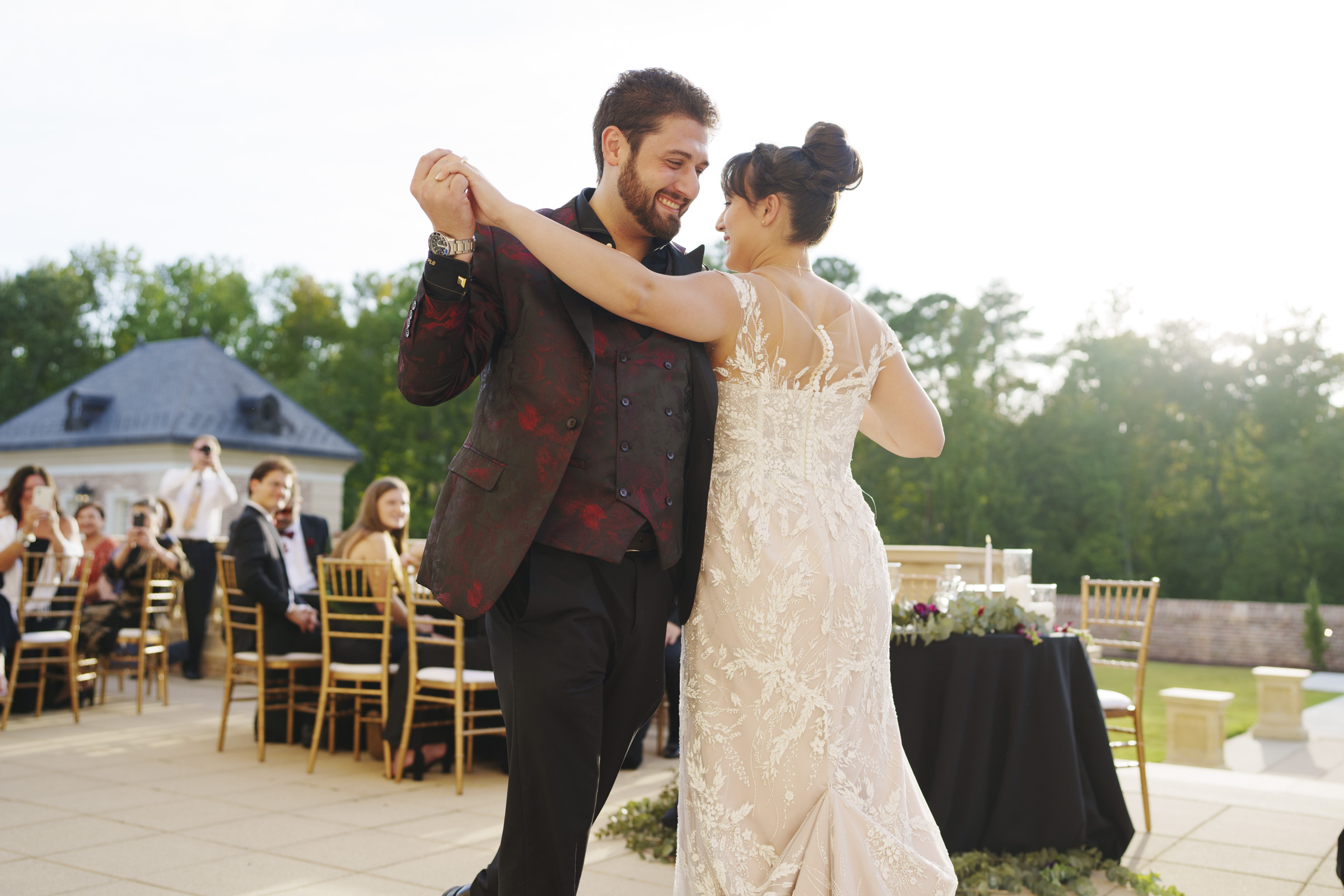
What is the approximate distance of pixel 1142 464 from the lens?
31.5 meters

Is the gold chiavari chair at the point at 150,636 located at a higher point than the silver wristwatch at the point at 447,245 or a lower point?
lower

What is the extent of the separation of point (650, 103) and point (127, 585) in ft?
24.7

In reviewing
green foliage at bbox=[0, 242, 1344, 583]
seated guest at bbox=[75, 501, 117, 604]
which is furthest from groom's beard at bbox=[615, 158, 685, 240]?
green foliage at bbox=[0, 242, 1344, 583]

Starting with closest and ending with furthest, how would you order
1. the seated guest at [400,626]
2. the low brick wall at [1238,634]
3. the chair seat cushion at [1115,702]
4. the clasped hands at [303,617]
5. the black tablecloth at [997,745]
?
the black tablecloth at [997,745] < the chair seat cushion at [1115,702] < the seated guest at [400,626] < the clasped hands at [303,617] < the low brick wall at [1238,634]

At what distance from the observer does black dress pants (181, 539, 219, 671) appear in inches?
380

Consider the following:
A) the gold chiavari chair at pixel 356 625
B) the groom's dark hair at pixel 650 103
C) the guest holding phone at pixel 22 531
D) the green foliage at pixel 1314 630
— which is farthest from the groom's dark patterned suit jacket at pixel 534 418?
the green foliage at pixel 1314 630

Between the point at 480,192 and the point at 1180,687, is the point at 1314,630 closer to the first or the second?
the point at 1180,687

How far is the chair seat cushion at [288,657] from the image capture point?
6215 millimetres

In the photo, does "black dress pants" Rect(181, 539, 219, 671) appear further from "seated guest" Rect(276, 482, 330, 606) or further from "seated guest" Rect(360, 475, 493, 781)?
"seated guest" Rect(360, 475, 493, 781)

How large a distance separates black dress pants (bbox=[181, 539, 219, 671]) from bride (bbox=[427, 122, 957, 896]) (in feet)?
27.7

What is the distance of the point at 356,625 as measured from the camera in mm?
5910

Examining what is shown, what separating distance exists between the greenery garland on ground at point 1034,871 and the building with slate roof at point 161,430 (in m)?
24.1

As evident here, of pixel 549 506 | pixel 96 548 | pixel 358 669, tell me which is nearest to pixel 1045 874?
pixel 549 506

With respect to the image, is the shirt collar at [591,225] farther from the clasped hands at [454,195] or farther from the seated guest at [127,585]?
the seated guest at [127,585]
